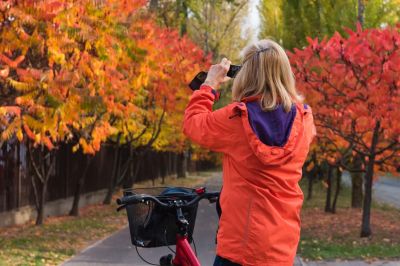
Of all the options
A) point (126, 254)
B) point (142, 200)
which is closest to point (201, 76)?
point (142, 200)

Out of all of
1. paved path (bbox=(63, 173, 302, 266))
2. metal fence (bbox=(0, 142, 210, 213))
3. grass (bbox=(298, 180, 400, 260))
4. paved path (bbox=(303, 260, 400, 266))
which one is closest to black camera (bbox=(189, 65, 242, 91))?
paved path (bbox=(63, 173, 302, 266))

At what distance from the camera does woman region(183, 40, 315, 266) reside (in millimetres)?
2840

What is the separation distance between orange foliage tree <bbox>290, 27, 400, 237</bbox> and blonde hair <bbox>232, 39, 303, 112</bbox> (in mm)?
6698

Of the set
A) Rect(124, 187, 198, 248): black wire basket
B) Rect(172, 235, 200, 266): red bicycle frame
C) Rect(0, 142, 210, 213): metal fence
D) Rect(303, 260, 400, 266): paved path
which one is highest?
Rect(124, 187, 198, 248): black wire basket

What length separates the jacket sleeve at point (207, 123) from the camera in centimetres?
293

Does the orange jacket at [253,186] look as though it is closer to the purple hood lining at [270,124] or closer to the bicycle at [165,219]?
the purple hood lining at [270,124]

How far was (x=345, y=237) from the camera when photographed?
36.1ft

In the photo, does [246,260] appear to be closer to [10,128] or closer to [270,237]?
[270,237]

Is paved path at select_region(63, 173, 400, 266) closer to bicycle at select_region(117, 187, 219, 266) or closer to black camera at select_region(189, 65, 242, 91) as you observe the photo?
bicycle at select_region(117, 187, 219, 266)

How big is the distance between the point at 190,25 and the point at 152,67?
64.7 ft

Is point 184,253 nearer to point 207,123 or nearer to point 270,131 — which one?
point 207,123

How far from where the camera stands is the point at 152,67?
12641 mm

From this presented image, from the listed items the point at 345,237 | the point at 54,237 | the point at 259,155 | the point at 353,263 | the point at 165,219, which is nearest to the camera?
the point at 259,155

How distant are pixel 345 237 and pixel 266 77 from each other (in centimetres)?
870
